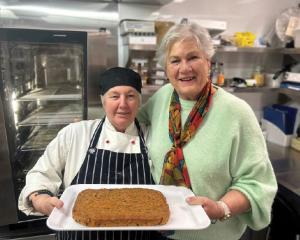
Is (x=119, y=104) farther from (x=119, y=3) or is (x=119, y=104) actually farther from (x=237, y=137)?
(x=119, y=3)

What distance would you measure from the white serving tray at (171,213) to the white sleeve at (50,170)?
114 mm

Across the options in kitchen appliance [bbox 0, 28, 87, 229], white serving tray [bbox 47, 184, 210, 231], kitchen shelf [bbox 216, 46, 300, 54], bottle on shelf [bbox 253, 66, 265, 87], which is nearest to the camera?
white serving tray [bbox 47, 184, 210, 231]

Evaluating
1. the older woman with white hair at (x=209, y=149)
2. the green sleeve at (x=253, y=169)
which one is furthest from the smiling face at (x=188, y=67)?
the green sleeve at (x=253, y=169)

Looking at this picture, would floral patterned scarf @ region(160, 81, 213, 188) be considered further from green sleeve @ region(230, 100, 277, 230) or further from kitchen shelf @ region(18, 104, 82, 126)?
kitchen shelf @ region(18, 104, 82, 126)

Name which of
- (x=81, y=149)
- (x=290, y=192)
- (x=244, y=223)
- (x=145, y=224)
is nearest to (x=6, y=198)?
(x=81, y=149)

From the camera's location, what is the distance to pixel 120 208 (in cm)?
104

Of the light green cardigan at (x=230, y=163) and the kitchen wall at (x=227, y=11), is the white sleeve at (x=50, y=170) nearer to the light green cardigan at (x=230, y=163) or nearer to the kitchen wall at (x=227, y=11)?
the light green cardigan at (x=230, y=163)

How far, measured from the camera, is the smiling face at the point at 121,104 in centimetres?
127

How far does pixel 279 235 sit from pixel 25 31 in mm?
2222

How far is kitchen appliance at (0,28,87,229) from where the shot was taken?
169 cm

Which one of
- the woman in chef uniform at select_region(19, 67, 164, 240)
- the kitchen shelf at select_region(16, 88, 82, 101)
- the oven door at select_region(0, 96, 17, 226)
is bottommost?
the oven door at select_region(0, 96, 17, 226)

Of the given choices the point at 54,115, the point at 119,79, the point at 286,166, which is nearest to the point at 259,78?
the point at 286,166

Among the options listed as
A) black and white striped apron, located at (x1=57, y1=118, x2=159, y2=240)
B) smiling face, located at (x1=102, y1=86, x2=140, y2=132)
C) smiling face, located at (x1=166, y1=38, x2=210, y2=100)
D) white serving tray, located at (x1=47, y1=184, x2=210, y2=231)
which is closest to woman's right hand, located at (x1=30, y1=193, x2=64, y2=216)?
white serving tray, located at (x1=47, y1=184, x2=210, y2=231)

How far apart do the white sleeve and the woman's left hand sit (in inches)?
24.3
